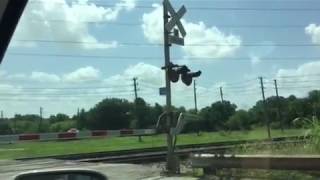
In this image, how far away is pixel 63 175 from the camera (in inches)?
207

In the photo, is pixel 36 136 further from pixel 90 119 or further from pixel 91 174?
pixel 90 119

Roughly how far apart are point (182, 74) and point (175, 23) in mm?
1757

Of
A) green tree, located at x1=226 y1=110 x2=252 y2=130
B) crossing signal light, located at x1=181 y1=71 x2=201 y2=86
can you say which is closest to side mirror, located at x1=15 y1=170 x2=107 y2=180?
crossing signal light, located at x1=181 y1=71 x2=201 y2=86

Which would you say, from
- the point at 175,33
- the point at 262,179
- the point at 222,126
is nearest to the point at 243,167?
the point at 262,179

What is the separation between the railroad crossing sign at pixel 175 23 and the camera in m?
20.0

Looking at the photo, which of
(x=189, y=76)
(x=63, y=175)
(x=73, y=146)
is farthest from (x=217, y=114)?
(x=63, y=175)

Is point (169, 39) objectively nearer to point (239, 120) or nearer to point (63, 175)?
point (63, 175)

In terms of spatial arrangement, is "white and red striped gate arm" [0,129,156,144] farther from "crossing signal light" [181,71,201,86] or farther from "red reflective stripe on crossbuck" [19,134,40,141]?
"crossing signal light" [181,71,201,86]

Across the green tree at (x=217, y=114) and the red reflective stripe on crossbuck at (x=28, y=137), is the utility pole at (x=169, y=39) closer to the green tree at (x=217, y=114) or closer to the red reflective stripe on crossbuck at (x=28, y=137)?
→ the red reflective stripe on crossbuck at (x=28, y=137)

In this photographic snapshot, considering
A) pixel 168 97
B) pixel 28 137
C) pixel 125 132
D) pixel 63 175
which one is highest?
pixel 168 97

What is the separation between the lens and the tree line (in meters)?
95.6

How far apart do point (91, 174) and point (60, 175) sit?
275 millimetres

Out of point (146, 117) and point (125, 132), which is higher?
point (146, 117)

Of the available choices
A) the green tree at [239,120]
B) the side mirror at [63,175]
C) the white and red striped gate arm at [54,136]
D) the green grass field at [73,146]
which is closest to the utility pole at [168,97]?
the white and red striped gate arm at [54,136]
